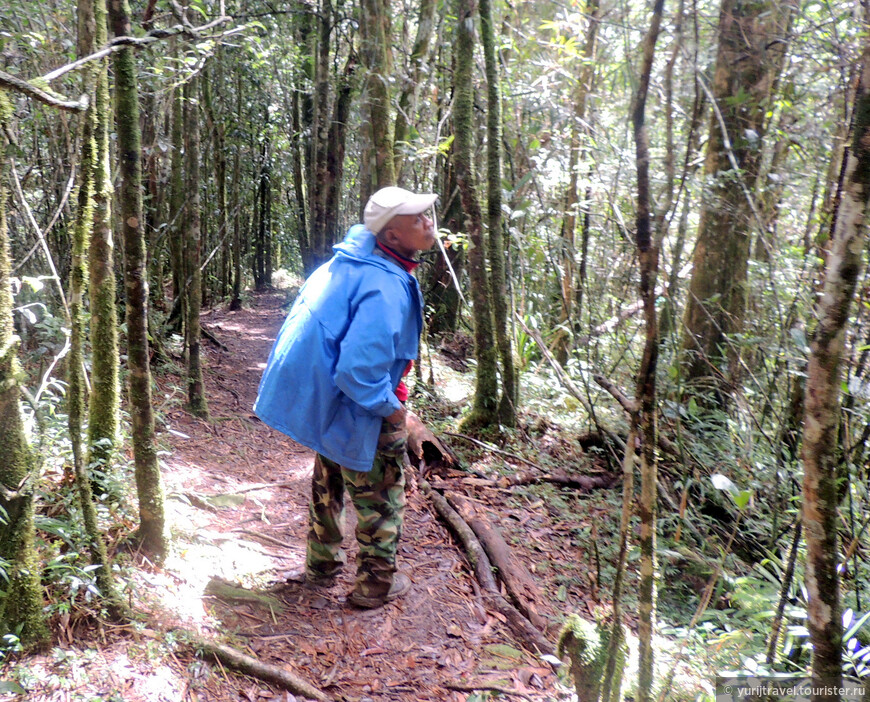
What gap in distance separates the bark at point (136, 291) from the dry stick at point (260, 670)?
741mm

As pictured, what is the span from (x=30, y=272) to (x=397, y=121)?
176 inches

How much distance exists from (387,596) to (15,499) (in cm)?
204

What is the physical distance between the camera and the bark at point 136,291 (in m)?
3.10

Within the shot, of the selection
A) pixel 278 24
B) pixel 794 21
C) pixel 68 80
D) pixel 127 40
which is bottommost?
pixel 127 40

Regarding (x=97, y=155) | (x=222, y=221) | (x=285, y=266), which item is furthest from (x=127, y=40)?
(x=285, y=266)

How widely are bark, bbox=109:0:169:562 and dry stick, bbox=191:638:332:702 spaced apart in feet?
2.43

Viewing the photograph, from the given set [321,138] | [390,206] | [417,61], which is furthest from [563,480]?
[321,138]

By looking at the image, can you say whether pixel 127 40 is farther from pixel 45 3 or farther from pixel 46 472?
pixel 45 3

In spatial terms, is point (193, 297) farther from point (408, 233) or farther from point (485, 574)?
point (485, 574)

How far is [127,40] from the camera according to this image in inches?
101

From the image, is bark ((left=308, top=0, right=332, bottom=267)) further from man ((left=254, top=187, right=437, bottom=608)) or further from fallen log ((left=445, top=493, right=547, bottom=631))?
man ((left=254, top=187, right=437, bottom=608))

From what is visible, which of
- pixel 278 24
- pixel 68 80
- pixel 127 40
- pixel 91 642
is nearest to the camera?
pixel 127 40

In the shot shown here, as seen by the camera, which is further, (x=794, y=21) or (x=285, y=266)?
(x=285, y=266)

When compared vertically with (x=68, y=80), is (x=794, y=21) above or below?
above
